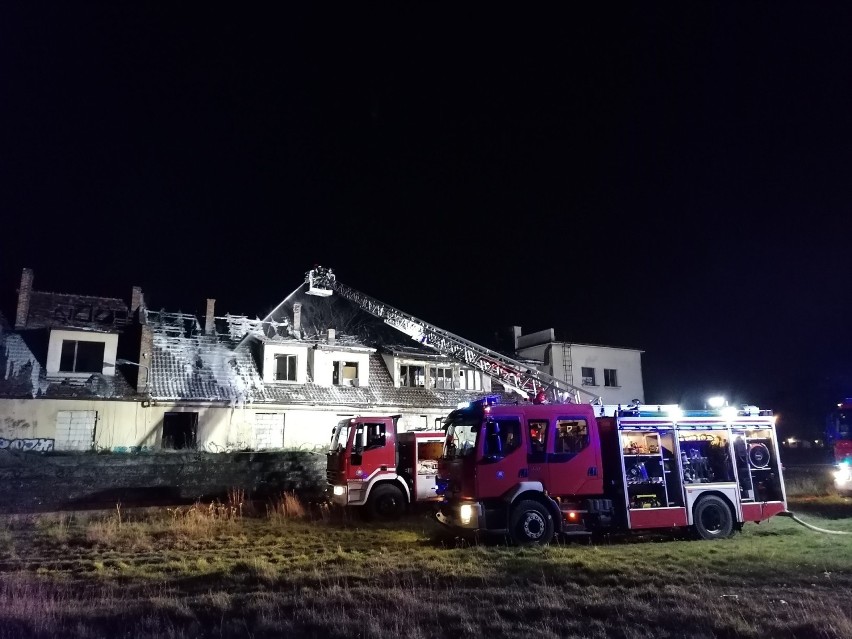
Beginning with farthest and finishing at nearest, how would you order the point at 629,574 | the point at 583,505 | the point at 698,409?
the point at 698,409
the point at 583,505
the point at 629,574

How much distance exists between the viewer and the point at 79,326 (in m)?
24.4

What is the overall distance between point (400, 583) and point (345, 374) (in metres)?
21.5

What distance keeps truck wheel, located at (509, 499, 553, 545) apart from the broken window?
17.4 m

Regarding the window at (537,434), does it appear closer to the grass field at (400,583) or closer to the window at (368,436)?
the grass field at (400,583)

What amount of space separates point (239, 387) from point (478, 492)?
1720cm

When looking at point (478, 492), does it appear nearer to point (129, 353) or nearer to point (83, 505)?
point (83, 505)

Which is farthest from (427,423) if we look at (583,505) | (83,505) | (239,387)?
(583,505)

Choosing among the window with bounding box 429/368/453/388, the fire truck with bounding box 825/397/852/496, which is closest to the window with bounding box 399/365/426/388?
the window with bounding box 429/368/453/388

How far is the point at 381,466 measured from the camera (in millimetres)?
16453

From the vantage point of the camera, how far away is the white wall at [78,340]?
23712 millimetres

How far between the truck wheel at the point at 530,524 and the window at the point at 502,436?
1.13 meters

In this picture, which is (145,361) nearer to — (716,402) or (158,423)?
(158,423)

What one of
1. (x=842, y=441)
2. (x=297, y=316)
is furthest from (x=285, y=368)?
(x=842, y=441)

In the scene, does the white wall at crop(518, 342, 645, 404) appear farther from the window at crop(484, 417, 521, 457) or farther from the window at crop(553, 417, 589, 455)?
the window at crop(484, 417, 521, 457)
